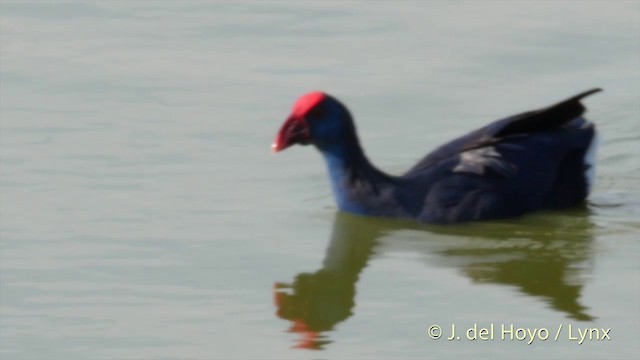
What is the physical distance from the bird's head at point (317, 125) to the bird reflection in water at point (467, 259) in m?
0.51

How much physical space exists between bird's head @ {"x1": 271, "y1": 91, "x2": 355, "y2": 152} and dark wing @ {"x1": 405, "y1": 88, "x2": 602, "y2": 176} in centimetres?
50

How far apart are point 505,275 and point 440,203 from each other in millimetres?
1362

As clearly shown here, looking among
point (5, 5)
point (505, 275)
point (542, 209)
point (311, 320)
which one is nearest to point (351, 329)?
point (311, 320)

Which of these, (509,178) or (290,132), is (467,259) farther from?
(290,132)

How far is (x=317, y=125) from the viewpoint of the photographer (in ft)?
44.8

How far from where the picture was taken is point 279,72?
16.3 meters

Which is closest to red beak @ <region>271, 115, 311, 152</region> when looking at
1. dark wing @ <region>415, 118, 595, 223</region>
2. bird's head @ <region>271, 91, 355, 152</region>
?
bird's head @ <region>271, 91, 355, 152</region>

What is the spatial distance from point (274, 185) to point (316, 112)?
2.45ft

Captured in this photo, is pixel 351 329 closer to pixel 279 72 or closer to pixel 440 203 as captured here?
pixel 440 203
